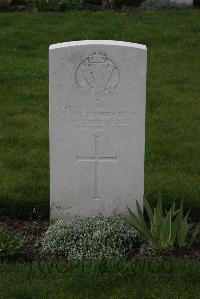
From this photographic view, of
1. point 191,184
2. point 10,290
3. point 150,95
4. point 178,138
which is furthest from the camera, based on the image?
point 150,95

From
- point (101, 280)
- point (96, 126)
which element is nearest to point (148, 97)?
point (96, 126)

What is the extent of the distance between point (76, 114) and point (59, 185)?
61 cm

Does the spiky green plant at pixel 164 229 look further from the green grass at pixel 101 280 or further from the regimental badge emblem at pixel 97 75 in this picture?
the regimental badge emblem at pixel 97 75

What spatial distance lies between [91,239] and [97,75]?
1.29 metres

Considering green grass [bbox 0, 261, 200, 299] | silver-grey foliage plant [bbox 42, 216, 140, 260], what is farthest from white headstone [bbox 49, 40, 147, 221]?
green grass [bbox 0, 261, 200, 299]

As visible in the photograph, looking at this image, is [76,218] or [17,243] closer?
[17,243]

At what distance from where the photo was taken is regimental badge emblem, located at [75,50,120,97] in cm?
591

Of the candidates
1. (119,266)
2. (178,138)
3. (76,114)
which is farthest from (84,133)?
(178,138)

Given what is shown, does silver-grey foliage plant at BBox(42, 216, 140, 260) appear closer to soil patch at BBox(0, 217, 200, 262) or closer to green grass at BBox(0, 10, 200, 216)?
soil patch at BBox(0, 217, 200, 262)

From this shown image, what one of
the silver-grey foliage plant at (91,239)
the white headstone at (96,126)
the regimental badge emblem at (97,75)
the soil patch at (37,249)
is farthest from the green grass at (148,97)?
the regimental badge emblem at (97,75)

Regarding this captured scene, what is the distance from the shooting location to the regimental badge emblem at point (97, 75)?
19.4ft

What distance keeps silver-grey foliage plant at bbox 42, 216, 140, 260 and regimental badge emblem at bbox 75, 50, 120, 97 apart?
103 centimetres

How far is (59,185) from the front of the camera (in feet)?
20.1

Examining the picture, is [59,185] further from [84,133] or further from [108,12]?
[108,12]
